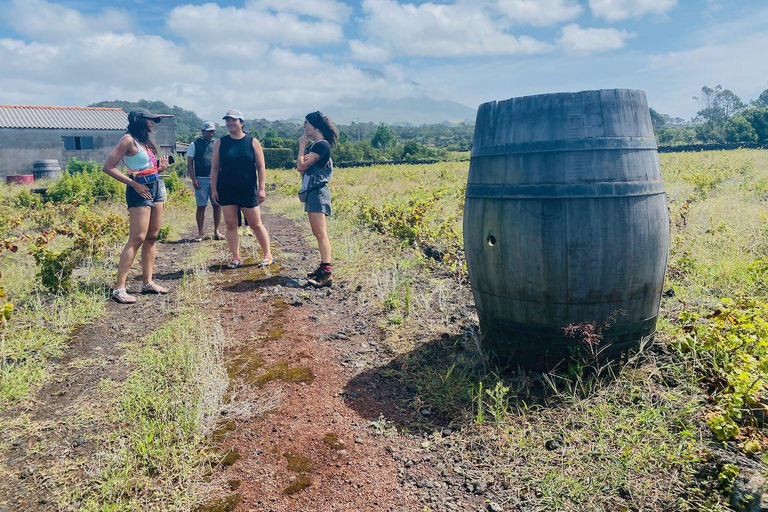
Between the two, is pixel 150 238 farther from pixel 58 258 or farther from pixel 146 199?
pixel 58 258

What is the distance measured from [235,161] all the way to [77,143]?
34.8 metres

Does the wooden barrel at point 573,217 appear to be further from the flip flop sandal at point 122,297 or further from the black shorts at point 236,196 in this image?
the flip flop sandal at point 122,297

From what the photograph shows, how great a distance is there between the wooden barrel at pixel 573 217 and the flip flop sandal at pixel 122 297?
3259 mm

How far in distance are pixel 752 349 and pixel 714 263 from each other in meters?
2.24

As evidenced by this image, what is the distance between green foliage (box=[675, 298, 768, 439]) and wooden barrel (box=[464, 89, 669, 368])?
→ 0.86 ft


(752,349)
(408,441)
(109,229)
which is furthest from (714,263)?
(109,229)

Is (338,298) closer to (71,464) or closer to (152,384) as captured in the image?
(152,384)

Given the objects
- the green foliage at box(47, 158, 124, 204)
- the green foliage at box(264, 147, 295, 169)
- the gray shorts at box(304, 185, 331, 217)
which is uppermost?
the green foliage at box(264, 147, 295, 169)

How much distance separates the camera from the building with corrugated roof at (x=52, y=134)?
102ft

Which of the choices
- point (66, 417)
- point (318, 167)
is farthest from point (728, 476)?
point (318, 167)

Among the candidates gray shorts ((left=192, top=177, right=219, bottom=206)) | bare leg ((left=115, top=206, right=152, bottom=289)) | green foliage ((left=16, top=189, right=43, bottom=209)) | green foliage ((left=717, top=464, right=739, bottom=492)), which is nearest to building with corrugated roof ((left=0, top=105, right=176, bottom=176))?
green foliage ((left=16, top=189, right=43, bottom=209))

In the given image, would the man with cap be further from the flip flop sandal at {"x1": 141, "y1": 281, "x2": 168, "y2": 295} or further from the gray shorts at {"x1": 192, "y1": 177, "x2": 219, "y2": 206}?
the flip flop sandal at {"x1": 141, "y1": 281, "x2": 168, "y2": 295}

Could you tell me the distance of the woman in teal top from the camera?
13.8 feet

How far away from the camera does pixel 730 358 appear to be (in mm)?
2463
